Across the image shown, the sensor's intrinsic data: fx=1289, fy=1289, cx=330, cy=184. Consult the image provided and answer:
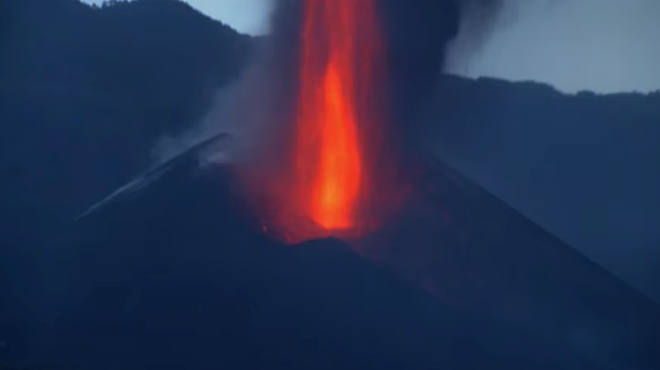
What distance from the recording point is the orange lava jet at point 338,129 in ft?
80.1

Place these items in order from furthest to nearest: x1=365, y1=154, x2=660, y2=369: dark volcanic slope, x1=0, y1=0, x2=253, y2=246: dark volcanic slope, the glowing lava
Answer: x1=0, y1=0, x2=253, y2=246: dark volcanic slope < the glowing lava < x1=365, y1=154, x2=660, y2=369: dark volcanic slope

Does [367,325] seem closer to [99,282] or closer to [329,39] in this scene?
[99,282]

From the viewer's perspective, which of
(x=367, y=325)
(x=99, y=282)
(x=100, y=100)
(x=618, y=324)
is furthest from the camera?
(x=100, y=100)

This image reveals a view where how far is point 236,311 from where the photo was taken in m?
20.5

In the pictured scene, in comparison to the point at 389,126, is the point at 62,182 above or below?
below

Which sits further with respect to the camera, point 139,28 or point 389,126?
point 139,28

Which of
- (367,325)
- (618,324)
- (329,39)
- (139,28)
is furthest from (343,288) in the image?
(139,28)

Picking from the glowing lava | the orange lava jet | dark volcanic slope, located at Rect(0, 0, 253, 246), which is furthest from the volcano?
dark volcanic slope, located at Rect(0, 0, 253, 246)

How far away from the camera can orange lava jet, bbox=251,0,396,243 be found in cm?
2442

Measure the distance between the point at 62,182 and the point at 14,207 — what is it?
8.48 ft

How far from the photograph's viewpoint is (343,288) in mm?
21172

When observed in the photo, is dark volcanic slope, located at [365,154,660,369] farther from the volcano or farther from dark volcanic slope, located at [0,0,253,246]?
dark volcanic slope, located at [0,0,253,246]

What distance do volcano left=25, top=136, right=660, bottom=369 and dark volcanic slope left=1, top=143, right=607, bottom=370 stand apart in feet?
0.09

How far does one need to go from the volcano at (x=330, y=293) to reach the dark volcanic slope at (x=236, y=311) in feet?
0.09
